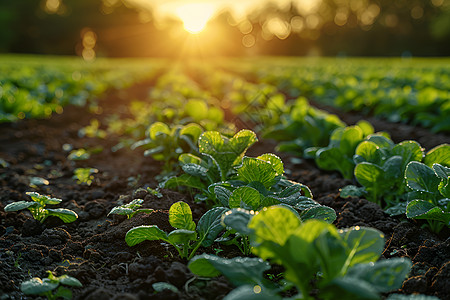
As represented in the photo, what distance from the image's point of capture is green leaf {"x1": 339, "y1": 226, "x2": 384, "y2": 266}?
4.35 feet

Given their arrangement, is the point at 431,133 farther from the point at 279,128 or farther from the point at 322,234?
the point at 322,234

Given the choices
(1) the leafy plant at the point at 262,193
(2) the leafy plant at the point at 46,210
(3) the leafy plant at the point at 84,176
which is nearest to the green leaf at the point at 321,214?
(1) the leafy plant at the point at 262,193

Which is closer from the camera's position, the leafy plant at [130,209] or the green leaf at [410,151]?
the leafy plant at [130,209]

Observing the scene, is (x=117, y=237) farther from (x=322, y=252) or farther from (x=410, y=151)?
(x=410, y=151)

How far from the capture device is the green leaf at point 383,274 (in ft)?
4.13

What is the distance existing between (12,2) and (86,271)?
6089 cm

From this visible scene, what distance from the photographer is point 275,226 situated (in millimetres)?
1279

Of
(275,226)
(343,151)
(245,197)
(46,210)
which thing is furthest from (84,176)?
(275,226)

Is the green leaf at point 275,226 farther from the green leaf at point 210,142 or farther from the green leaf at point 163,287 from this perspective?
the green leaf at point 210,142

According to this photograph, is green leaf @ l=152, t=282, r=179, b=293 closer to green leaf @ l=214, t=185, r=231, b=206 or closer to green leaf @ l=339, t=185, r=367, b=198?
green leaf @ l=214, t=185, r=231, b=206

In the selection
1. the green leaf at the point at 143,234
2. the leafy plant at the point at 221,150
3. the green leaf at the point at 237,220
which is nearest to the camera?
the green leaf at the point at 237,220

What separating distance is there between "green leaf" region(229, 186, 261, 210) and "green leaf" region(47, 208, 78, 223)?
90cm

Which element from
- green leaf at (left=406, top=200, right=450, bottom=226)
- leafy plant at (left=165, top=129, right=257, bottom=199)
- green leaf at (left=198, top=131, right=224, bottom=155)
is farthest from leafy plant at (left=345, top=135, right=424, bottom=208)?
green leaf at (left=198, top=131, right=224, bottom=155)

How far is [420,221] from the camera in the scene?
7.68 feet
